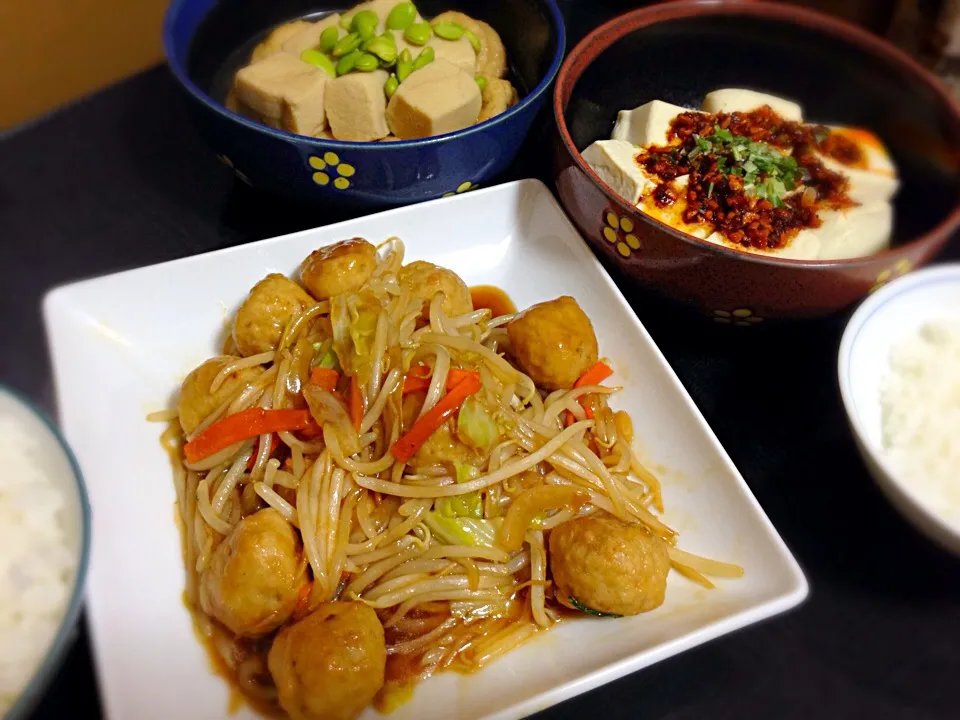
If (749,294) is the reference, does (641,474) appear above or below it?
below

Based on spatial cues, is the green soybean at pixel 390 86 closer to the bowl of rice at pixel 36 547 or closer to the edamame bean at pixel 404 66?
the edamame bean at pixel 404 66

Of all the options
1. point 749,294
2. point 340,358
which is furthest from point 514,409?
point 749,294

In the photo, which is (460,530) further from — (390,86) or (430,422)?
Result: (390,86)

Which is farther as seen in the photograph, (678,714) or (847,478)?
(847,478)

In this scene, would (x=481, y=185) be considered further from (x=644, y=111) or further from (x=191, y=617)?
(x=191, y=617)

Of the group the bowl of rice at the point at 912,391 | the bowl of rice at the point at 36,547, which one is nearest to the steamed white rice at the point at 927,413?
the bowl of rice at the point at 912,391

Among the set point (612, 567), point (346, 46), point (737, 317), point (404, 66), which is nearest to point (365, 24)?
point (346, 46)

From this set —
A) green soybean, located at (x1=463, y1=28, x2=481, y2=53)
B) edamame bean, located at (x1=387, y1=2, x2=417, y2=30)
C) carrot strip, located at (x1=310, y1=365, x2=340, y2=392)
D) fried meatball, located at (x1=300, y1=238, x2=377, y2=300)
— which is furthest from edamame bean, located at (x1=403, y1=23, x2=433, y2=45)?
carrot strip, located at (x1=310, y1=365, x2=340, y2=392)
